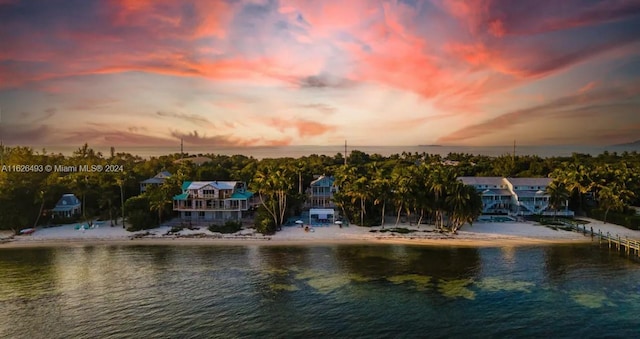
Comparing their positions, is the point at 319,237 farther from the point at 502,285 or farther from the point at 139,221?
the point at 139,221

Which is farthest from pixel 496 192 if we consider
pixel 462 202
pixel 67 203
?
pixel 67 203

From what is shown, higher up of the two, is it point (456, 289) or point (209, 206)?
point (209, 206)

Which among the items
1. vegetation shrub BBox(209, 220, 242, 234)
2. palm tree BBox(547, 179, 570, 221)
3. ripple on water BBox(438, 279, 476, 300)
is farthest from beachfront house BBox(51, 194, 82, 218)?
palm tree BBox(547, 179, 570, 221)

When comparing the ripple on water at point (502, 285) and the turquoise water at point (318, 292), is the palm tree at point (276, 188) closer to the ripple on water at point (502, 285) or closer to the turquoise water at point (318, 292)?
the turquoise water at point (318, 292)

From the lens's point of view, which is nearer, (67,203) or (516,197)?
(67,203)

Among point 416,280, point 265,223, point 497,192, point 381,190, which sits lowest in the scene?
point 416,280

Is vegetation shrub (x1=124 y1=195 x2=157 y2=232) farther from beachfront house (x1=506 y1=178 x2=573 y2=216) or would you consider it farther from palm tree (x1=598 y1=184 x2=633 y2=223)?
palm tree (x1=598 y1=184 x2=633 y2=223)
